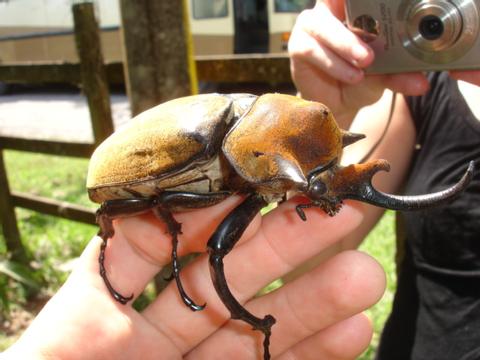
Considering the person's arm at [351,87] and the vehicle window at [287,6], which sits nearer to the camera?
the person's arm at [351,87]

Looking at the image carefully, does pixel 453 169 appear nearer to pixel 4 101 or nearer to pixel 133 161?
pixel 133 161

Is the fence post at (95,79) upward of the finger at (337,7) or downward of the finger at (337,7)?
downward

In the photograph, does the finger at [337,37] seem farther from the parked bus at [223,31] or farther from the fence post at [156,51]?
the parked bus at [223,31]

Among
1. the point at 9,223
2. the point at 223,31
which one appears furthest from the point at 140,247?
the point at 223,31

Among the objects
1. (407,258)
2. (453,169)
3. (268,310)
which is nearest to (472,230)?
(453,169)

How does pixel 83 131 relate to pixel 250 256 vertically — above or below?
below

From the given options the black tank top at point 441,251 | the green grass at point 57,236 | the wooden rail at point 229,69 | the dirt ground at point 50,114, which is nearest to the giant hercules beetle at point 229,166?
the black tank top at point 441,251
